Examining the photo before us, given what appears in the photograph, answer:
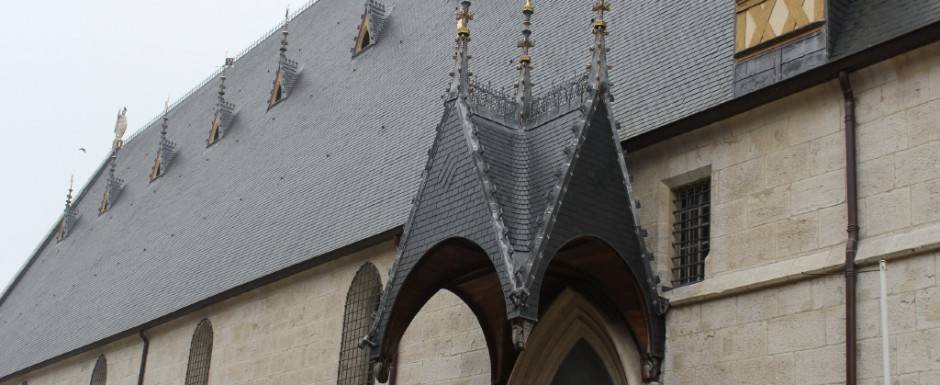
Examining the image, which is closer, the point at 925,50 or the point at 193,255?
the point at 925,50

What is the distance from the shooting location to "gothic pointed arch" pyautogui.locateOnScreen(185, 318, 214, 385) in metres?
23.3

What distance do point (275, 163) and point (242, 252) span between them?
2.83 m

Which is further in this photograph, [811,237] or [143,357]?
[143,357]

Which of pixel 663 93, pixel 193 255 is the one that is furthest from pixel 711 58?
pixel 193 255

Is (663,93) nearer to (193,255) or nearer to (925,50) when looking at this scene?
(925,50)

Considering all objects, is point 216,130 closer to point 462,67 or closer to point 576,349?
point 462,67

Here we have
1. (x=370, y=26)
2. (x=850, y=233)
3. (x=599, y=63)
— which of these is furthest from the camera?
(x=370, y=26)

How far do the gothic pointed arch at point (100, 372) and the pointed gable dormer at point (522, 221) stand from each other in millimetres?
13639

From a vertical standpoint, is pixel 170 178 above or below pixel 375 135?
above

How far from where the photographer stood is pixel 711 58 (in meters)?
15.4

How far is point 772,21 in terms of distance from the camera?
47.1ft

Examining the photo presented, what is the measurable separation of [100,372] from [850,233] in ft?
64.6

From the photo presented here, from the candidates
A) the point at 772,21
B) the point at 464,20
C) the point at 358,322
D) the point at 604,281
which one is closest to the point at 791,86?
the point at 772,21

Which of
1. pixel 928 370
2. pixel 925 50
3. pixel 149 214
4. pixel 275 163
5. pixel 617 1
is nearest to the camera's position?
pixel 928 370
